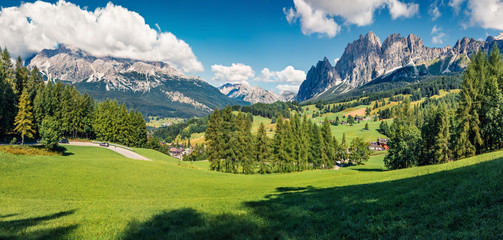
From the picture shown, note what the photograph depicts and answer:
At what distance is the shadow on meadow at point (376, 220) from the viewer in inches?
265

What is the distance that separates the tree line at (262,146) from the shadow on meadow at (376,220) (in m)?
41.3

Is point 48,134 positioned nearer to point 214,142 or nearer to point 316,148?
point 214,142

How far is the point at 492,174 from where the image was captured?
10320 millimetres

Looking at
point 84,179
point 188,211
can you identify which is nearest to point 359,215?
point 188,211

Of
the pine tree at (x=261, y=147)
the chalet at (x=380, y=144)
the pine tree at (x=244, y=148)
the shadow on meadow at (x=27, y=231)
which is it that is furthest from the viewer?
the chalet at (x=380, y=144)

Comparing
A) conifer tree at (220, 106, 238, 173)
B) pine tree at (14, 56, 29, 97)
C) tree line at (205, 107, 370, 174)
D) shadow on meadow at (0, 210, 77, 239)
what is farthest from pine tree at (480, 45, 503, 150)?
pine tree at (14, 56, 29, 97)

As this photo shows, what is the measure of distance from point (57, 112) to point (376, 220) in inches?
3435

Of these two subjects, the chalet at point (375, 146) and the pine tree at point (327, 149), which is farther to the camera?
the chalet at point (375, 146)

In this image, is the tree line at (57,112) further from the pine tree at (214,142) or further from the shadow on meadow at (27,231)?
the shadow on meadow at (27,231)

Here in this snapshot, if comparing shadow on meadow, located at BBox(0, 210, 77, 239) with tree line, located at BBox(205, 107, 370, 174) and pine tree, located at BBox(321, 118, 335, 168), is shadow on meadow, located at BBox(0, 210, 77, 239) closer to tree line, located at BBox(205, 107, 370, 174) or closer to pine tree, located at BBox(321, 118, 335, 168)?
tree line, located at BBox(205, 107, 370, 174)

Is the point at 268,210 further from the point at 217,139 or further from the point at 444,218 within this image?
the point at 217,139

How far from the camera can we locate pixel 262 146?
62000 mm

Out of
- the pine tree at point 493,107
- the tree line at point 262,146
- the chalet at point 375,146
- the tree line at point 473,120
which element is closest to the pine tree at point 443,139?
the tree line at point 473,120

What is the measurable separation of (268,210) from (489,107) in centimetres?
4809
